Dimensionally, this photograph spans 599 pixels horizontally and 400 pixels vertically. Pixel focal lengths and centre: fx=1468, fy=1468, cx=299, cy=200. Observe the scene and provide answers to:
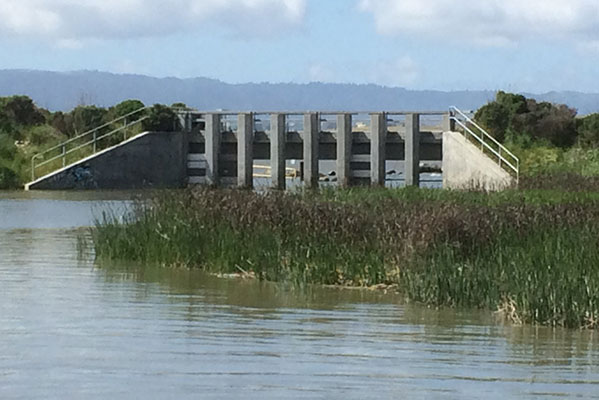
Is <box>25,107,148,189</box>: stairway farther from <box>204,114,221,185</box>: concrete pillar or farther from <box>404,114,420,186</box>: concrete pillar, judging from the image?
<box>404,114,420,186</box>: concrete pillar

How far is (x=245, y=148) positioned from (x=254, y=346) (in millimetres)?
42588

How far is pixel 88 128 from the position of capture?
59.2m

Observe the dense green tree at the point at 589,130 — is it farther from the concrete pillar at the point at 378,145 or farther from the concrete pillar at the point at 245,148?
the concrete pillar at the point at 245,148

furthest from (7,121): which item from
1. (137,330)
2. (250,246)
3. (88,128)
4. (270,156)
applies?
(137,330)

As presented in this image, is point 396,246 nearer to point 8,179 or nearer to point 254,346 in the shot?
point 254,346

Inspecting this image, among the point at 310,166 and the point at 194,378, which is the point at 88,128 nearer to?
the point at 310,166

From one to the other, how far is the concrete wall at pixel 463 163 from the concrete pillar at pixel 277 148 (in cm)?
650

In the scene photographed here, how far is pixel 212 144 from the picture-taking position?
56.3 meters

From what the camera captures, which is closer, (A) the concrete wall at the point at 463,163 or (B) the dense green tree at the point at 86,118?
(A) the concrete wall at the point at 463,163

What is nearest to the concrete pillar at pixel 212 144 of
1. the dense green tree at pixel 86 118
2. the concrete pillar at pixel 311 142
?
the concrete pillar at pixel 311 142

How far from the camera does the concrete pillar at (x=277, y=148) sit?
5569 centimetres

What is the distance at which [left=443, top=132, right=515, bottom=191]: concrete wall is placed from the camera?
1874 inches

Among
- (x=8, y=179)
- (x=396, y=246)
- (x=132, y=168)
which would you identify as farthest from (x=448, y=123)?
(x=396, y=246)

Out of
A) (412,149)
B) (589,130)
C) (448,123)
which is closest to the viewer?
(589,130)
